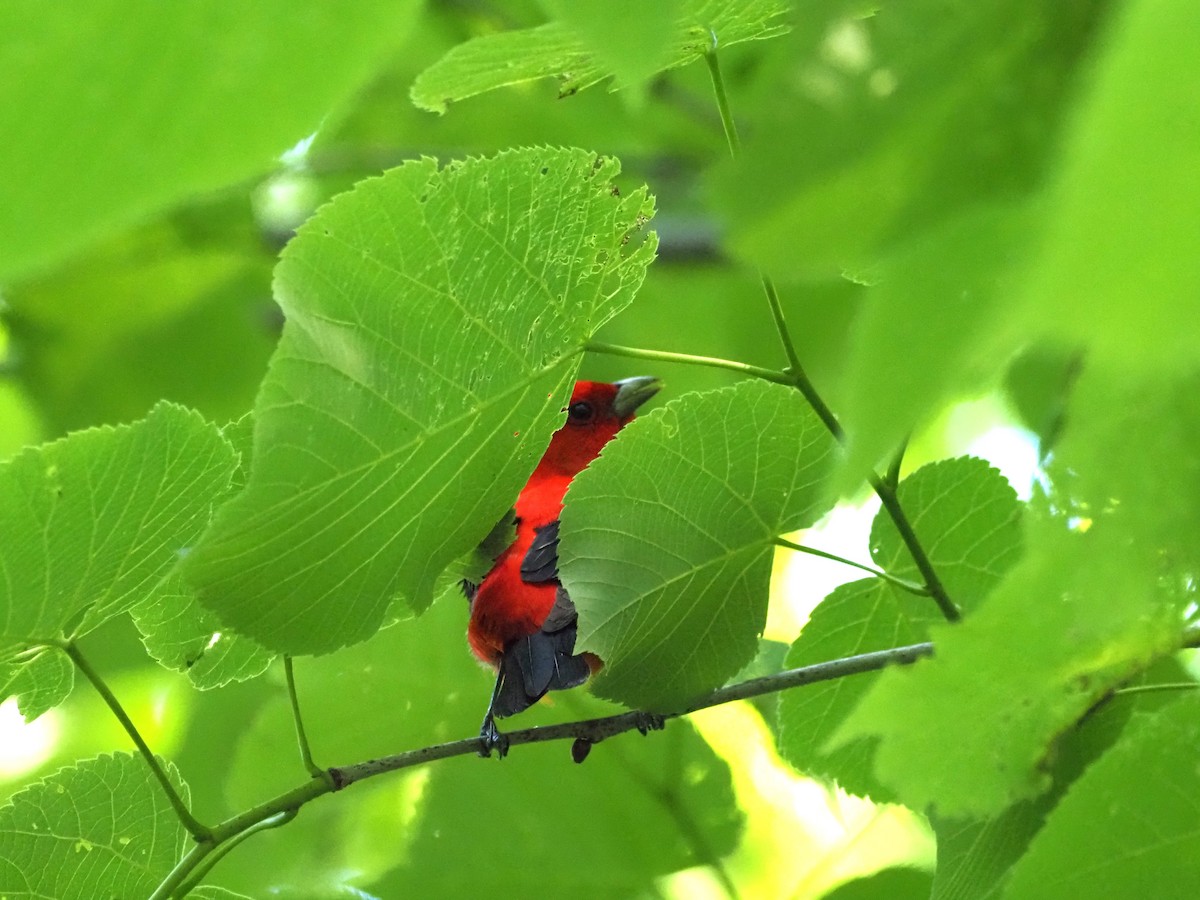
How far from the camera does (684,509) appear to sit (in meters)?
1.19

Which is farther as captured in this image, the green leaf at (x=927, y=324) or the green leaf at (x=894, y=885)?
the green leaf at (x=894, y=885)

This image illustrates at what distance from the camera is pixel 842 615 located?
1.36 m

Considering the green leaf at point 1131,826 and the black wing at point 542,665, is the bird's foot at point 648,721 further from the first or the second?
the green leaf at point 1131,826

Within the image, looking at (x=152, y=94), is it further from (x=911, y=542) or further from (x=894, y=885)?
(x=894, y=885)

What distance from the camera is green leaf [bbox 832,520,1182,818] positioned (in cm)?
63

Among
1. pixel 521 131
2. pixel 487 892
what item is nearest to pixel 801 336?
pixel 487 892

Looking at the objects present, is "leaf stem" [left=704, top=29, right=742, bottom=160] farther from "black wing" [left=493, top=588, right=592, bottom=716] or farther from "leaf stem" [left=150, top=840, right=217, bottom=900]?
"black wing" [left=493, top=588, right=592, bottom=716]

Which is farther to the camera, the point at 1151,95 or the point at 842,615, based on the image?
the point at 842,615

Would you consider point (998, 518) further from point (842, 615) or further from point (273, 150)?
point (273, 150)

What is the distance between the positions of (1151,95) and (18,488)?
1.04 meters

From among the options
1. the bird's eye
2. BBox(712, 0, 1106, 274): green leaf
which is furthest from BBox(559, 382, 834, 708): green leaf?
the bird's eye

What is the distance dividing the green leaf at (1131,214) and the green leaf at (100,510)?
3.24 ft

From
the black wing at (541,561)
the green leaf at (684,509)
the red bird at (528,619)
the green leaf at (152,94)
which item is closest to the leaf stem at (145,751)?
the green leaf at (684,509)

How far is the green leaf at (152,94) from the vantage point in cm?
43
